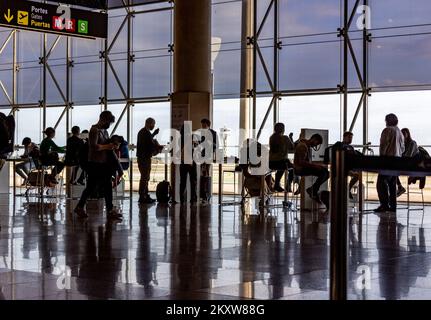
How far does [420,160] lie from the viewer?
4.38 m

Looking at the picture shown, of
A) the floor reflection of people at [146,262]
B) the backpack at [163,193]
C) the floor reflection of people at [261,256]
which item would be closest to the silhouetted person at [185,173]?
the backpack at [163,193]

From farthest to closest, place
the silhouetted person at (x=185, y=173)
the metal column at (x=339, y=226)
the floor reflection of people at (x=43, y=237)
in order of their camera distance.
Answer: the silhouetted person at (x=185, y=173) < the floor reflection of people at (x=43, y=237) < the metal column at (x=339, y=226)

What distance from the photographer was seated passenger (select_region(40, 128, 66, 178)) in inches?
621

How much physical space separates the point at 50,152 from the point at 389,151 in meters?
7.04

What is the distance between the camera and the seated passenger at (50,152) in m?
15.8

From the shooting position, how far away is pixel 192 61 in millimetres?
16250

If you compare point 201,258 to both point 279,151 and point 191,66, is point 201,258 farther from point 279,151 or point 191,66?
point 191,66

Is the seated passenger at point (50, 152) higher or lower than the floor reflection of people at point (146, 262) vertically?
higher

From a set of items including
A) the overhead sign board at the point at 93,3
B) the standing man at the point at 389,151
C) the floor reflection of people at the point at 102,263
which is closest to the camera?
A: the floor reflection of people at the point at 102,263

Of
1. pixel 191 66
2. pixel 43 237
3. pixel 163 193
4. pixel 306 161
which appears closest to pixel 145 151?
pixel 163 193

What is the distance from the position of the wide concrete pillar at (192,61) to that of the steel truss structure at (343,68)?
6.20 ft

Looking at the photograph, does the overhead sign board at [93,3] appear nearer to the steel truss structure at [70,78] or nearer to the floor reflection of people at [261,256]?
the steel truss structure at [70,78]
